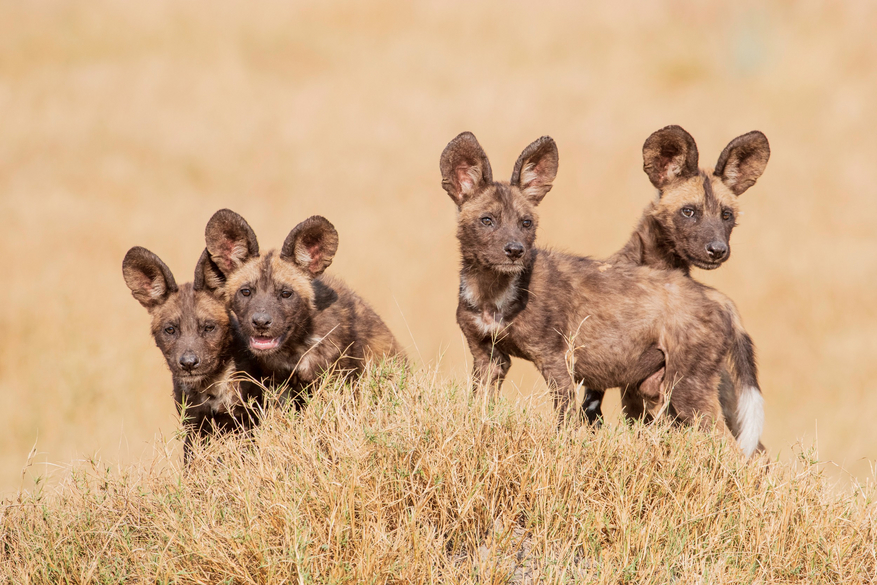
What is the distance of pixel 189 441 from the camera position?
17.0 ft

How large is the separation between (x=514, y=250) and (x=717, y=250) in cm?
145

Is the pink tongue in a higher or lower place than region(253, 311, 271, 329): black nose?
lower

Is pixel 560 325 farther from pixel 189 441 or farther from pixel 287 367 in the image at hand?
pixel 189 441

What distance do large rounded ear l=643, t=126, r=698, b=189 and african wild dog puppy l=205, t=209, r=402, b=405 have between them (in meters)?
2.30

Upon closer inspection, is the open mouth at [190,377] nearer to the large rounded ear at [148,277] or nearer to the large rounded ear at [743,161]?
the large rounded ear at [148,277]

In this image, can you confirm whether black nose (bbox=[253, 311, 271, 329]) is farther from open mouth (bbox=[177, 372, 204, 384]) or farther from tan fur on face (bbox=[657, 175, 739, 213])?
tan fur on face (bbox=[657, 175, 739, 213])

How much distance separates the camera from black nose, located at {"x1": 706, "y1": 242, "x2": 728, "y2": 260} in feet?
17.7

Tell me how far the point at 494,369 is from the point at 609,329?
0.80 metres

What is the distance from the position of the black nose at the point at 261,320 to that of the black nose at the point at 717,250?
2.89 metres

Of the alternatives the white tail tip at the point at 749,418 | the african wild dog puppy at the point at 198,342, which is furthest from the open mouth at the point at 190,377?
the white tail tip at the point at 749,418

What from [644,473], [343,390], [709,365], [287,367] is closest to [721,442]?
[644,473]

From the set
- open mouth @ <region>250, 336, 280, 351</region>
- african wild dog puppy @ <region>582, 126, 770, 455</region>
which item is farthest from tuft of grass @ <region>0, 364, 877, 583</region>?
african wild dog puppy @ <region>582, 126, 770, 455</region>

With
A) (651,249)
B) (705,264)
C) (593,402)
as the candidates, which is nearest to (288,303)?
(593,402)

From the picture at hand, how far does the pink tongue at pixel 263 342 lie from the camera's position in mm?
4977
